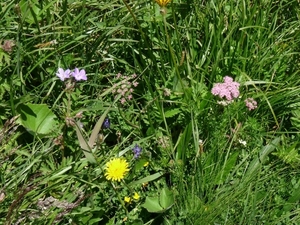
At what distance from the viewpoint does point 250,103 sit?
2141 millimetres

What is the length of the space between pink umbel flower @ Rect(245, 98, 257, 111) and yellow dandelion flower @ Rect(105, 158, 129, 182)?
544 mm

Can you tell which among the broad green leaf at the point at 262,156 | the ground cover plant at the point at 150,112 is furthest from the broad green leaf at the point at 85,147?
the broad green leaf at the point at 262,156

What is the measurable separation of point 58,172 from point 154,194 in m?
0.35

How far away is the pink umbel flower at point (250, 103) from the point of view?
2135mm

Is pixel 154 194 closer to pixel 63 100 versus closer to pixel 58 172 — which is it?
pixel 58 172

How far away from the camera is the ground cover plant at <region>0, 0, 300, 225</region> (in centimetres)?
195

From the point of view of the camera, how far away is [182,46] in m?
2.41

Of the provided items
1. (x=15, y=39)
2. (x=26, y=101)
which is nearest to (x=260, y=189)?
(x=26, y=101)

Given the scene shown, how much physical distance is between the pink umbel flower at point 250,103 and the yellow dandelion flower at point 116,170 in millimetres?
544

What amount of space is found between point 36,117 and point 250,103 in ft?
2.70

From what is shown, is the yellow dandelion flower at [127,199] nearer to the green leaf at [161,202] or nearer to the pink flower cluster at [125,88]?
the green leaf at [161,202]

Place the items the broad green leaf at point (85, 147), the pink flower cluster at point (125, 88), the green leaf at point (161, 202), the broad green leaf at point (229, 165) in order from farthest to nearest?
the pink flower cluster at point (125, 88) → the broad green leaf at point (229, 165) → the green leaf at point (161, 202) → the broad green leaf at point (85, 147)

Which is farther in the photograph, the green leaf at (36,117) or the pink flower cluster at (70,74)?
the green leaf at (36,117)

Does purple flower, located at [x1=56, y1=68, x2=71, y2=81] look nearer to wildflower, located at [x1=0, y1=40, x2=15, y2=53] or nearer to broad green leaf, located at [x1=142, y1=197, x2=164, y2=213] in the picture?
wildflower, located at [x1=0, y1=40, x2=15, y2=53]
